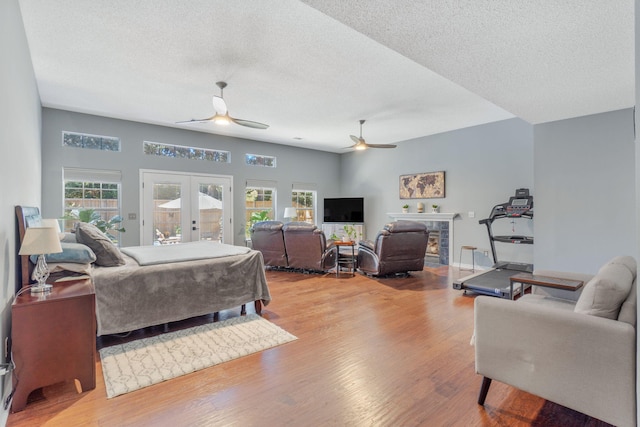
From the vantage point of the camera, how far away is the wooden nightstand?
1.89 m

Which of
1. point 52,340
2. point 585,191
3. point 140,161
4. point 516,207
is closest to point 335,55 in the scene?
point 52,340

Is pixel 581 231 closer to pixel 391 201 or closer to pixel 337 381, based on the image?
pixel 337 381

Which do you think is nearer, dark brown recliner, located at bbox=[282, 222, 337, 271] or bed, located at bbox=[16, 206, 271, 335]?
bed, located at bbox=[16, 206, 271, 335]

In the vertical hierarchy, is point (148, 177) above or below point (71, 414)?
above

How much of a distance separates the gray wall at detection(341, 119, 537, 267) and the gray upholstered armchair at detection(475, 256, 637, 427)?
13.8 ft

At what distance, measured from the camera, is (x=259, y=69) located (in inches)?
146

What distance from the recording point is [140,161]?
613cm

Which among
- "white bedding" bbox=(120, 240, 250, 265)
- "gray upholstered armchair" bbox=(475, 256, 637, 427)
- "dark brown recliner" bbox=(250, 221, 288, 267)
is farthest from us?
"dark brown recliner" bbox=(250, 221, 288, 267)

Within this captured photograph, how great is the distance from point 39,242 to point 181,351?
137cm

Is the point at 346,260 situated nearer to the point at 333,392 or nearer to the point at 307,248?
the point at 307,248

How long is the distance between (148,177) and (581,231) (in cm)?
735

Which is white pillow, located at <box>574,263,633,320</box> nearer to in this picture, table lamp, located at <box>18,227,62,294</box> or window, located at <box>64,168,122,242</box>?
table lamp, located at <box>18,227,62,294</box>

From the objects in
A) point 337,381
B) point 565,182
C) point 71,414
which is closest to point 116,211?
point 71,414

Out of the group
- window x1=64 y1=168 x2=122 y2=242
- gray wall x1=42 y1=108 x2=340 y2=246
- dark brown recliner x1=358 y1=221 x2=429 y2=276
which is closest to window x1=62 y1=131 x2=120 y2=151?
gray wall x1=42 y1=108 x2=340 y2=246
